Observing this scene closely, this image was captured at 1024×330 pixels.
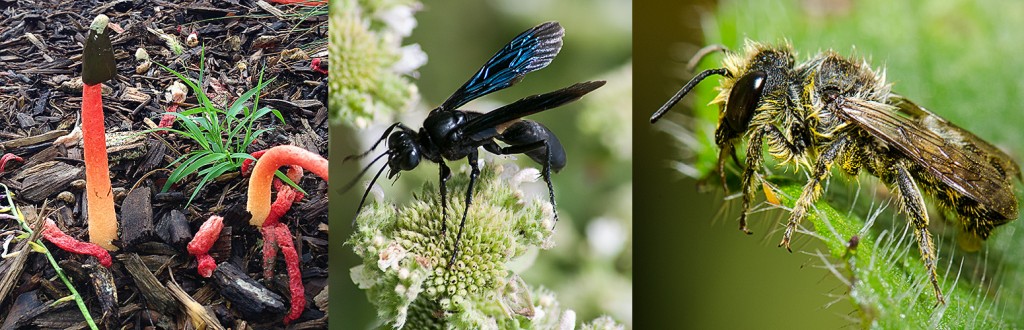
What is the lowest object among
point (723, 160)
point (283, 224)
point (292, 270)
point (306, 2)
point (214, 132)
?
point (292, 270)

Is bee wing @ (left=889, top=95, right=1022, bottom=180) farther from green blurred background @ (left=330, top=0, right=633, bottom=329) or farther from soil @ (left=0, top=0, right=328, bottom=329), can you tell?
soil @ (left=0, top=0, right=328, bottom=329)

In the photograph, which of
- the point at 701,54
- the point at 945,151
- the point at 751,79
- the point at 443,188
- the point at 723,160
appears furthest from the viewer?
the point at 701,54

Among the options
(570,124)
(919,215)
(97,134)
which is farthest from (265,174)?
(919,215)

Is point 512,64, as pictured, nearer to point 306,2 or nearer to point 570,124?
point 570,124

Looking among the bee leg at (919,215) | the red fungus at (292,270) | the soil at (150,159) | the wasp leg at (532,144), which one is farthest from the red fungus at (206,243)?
the bee leg at (919,215)

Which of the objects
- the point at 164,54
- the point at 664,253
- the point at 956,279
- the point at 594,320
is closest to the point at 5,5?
the point at 164,54

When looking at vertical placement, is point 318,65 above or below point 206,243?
above

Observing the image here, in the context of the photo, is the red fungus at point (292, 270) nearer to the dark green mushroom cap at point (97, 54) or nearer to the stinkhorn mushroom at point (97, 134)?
the stinkhorn mushroom at point (97, 134)

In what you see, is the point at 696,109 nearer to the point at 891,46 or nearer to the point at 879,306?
the point at 891,46
